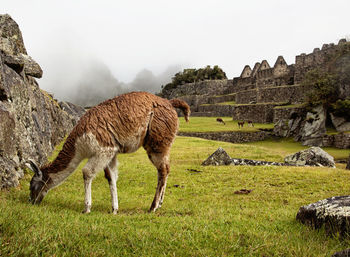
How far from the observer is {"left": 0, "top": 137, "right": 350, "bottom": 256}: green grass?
9.48 feet

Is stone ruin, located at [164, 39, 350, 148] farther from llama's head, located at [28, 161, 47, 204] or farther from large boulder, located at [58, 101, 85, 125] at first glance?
llama's head, located at [28, 161, 47, 204]

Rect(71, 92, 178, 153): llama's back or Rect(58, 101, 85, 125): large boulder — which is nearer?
Rect(71, 92, 178, 153): llama's back

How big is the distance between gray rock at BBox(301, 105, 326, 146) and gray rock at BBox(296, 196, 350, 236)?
89.1 feet

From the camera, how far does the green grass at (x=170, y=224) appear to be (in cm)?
289

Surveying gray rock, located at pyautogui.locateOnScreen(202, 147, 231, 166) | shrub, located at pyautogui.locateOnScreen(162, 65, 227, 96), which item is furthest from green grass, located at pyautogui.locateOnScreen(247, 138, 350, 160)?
shrub, located at pyautogui.locateOnScreen(162, 65, 227, 96)

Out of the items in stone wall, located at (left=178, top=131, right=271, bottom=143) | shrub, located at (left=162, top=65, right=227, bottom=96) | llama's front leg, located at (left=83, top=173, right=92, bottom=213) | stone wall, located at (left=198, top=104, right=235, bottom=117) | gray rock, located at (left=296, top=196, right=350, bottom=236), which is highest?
shrub, located at (left=162, top=65, right=227, bottom=96)

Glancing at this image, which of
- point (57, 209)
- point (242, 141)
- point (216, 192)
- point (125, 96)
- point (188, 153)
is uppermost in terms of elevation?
point (125, 96)

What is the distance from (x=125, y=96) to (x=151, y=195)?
3191mm

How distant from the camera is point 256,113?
44.1 metres

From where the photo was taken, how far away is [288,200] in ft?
23.1

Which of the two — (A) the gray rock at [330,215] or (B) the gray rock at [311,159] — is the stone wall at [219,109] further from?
(A) the gray rock at [330,215]

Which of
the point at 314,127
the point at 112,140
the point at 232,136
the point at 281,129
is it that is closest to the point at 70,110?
the point at 232,136

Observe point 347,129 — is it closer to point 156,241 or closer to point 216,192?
point 216,192

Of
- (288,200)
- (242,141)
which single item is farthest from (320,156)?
(242,141)
